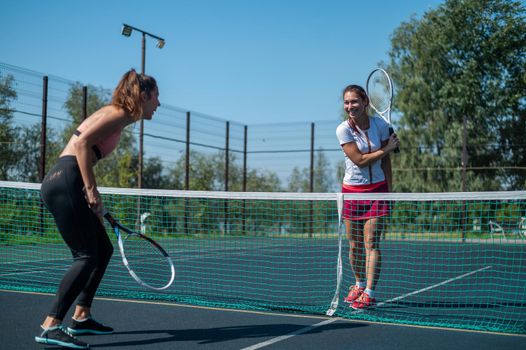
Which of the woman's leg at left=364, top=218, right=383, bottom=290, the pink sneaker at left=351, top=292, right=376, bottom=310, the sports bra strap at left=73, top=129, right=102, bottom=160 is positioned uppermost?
the sports bra strap at left=73, top=129, right=102, bottom=160

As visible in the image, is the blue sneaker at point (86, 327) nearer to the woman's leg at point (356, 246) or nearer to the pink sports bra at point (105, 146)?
the pink sports bra at point (105, 146)

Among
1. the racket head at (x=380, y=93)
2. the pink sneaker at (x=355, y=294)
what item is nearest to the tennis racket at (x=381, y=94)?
the racket head at (x=380, y=93)

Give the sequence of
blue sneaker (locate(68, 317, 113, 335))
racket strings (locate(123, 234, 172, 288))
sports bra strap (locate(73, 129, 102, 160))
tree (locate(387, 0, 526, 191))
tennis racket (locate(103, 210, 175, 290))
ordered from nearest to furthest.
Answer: sports bra strap (locate(73, 129, 102, 160)), blue sneaker (locate(68, 317, 113, 335)), tennis racket (locate(103, 210, 175, 290)), racket strings (locate(123, 234, 172, 288)), tree (locate(387, 0, 526, 191))

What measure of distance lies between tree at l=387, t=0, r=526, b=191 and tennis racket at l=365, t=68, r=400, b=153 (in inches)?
955

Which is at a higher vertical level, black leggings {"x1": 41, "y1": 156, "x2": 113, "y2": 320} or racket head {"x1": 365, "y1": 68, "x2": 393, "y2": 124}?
racket head {"x1": 365, "y1": 68, "x2": 393, "y2": 124}

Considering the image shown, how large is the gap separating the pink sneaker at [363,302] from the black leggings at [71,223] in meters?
2.52

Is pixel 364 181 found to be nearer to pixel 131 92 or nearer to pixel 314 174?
pixel 131 92

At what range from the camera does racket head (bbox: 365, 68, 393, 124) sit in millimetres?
6500

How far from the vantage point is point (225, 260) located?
1109cm

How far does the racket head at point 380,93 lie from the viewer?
6500 millimetres

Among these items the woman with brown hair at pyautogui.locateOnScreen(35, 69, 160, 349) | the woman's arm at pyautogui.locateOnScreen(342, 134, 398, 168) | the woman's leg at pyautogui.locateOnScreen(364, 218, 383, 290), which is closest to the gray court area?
the woman with brown hair at pyautogui.locateOnScreen(35, 69, 160, 349)

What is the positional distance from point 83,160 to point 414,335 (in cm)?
277

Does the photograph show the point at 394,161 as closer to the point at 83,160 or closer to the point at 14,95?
the point at 14,95

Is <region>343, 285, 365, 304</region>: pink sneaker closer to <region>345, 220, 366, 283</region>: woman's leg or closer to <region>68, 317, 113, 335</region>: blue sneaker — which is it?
<region>345, 220, 366, 283</region>: woman's leg
